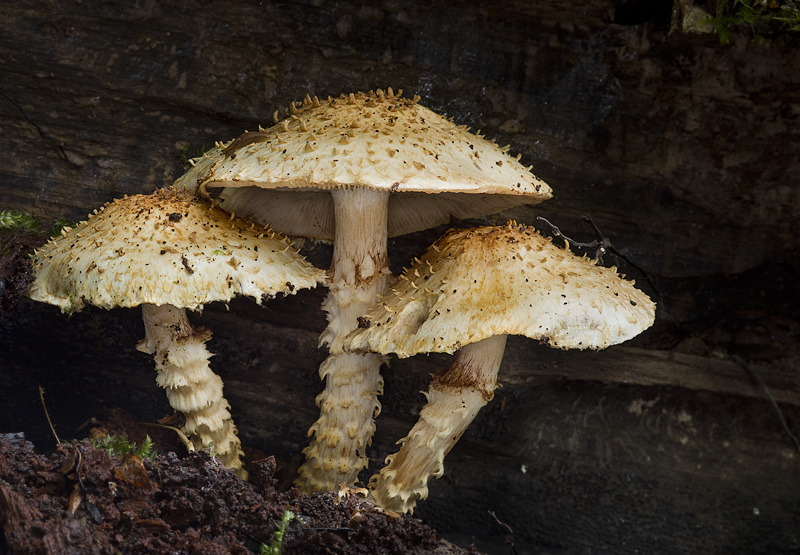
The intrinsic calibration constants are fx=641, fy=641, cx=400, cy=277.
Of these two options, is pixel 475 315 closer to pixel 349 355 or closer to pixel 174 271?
pixel 349 355

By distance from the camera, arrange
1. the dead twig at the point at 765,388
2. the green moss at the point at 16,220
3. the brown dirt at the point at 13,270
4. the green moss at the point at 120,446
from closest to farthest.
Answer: the brown dirt at the point at 13,270
the green moss at the point at 120,446
the green moss at the point at 16,220
the dead twig at the point at 765,388

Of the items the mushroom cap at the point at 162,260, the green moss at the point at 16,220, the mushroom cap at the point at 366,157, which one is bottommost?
the green moss at the point at 16,220

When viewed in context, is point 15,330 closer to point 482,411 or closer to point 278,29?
point 278,29

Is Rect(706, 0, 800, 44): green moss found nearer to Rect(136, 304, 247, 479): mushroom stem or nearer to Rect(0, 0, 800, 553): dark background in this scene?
Rect(0, 0, 800, 553): dark background

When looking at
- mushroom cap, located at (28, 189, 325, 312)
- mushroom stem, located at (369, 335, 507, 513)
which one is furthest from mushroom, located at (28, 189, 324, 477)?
mushroom stem, located at (369, 335, 507, 513)

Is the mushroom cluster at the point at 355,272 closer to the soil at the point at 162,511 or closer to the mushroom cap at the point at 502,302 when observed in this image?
the mushroom cap at the point at 502,302

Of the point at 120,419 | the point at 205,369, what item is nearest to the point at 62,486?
the point at 205,369

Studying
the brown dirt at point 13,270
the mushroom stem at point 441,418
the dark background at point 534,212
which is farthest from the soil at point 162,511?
the dark background at point 534,212
